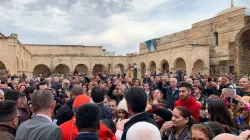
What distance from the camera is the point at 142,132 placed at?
7.17 feet

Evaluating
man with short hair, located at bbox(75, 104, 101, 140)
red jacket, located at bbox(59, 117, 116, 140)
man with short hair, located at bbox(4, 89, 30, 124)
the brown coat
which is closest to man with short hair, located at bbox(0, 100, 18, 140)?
the brown coat

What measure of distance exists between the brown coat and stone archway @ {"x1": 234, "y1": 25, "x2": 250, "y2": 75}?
2695cm

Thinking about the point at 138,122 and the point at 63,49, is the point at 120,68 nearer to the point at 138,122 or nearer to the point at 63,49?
the point at 63,49

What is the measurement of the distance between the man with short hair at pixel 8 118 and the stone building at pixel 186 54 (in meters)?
17.7

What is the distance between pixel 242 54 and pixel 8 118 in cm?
2772

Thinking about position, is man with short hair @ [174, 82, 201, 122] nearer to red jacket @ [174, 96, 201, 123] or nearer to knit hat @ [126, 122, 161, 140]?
red jacket @ [174, 96, 201, 123]

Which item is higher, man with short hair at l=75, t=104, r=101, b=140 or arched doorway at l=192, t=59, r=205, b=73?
arched doorway at l=192, t=59, r=205, b=73

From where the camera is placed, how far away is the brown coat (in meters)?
2.59

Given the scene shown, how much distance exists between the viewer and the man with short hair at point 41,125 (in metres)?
2.40

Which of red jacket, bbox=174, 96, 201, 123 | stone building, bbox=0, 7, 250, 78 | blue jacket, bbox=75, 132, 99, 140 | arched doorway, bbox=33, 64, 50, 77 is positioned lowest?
red jacket, bbox=174, 96, 201, 123

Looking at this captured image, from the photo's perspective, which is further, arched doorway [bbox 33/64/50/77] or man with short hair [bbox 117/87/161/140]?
arched doorway [bbox 33/64/50/77]

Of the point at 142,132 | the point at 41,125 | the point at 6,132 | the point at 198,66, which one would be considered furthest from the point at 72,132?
the point at 198,66

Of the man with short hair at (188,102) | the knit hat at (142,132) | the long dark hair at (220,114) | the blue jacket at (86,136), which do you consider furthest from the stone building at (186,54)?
the knit hat at (142,132)

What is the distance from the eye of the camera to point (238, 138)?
2139 mm
